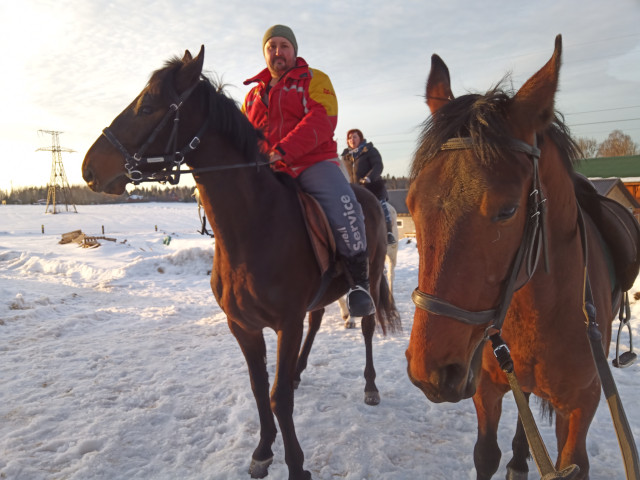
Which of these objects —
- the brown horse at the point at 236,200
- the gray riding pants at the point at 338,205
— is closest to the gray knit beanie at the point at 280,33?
the brown horse at the point at 236,200

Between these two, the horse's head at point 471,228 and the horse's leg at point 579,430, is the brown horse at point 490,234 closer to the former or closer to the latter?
the horse's head at point 471,228

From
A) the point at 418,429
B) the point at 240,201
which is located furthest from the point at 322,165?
the point at 418,429

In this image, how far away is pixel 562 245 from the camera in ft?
5.55

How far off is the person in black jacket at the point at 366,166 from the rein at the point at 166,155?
4768 millimetres

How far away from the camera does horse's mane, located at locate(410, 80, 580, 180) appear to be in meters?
1.33

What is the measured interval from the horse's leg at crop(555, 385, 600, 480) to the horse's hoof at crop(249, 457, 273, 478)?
1.93m

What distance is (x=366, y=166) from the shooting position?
7.35 metres

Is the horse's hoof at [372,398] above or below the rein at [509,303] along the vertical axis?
below

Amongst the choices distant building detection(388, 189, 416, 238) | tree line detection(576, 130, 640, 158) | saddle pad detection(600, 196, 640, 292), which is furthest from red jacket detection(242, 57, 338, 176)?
tree line detection(576, 130, 640, 158)

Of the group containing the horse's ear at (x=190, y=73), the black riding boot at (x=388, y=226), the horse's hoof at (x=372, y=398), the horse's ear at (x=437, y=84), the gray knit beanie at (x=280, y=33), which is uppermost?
the gray knit beanie at (x=280, y=33)

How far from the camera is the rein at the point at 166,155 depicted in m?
2.42

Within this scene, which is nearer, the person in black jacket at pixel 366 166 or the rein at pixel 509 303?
the rein at pixel 509 303

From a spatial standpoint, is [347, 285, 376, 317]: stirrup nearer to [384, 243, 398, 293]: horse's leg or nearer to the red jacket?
the red jacket

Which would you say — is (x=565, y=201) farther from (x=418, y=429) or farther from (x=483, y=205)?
A: (x=418, y=429)
